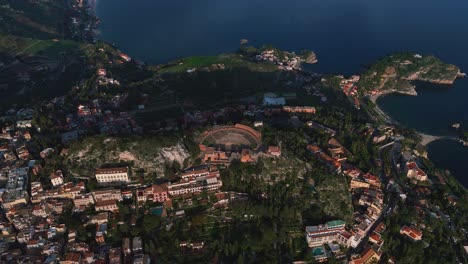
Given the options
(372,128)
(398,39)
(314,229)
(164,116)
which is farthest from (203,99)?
(398,39)

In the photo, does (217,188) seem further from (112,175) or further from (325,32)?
(325,32)

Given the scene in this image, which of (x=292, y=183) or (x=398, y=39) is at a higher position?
(x=398, y=39)

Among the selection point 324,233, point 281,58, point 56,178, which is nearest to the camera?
point 324,233

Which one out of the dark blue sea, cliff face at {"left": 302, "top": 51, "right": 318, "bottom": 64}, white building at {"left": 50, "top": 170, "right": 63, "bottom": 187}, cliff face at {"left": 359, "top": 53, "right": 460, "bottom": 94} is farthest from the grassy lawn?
white building at {"left": 50, "top": 170, "right": 63, "bottom": 187}

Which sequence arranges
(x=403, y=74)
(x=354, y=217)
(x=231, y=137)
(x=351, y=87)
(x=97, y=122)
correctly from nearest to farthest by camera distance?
1. (x=354, y=217)
2. (x=231, y=137)
3. (x=97, y=122)
4. (x=351, y=87)
5. (x=403, y=74)

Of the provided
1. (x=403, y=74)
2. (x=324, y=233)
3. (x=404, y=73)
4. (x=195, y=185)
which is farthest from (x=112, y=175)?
(x=404, y=73)

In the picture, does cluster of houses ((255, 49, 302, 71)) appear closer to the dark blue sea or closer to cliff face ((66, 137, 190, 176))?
the dark blue sea

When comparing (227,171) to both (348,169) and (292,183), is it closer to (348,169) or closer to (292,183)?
(292,183)

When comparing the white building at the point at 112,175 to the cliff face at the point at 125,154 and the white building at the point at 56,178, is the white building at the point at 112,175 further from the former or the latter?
the white building at the point at 56,178
